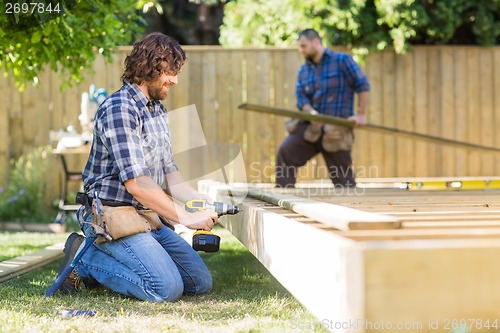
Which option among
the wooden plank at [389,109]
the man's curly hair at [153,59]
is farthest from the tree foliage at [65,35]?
the wooden plank at [389,109]

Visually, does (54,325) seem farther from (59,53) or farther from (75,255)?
(59,53)

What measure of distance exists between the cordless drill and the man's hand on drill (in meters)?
0.04

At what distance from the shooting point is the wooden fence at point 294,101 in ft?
27.9

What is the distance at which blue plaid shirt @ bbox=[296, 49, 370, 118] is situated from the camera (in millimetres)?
6391

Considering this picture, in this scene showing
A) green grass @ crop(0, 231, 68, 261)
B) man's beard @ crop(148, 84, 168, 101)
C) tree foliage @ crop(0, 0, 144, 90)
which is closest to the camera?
man's beard @ crop(148, 84, 168, 101)

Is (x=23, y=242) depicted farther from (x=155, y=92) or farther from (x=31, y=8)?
(x=155, y=92)

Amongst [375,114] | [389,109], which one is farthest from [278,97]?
[389,109]

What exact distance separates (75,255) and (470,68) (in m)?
6.32

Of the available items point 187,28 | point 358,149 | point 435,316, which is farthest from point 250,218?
point 187,28

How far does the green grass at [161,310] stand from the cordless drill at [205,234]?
0.80 feet

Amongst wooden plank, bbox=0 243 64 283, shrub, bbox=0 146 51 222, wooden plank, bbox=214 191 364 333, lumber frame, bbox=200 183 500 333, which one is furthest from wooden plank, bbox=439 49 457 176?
lumber frame, bbox=200 183 500 333

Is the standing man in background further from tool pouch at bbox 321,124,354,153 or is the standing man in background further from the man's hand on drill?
the man's hand on drill

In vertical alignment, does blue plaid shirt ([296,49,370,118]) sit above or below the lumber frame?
above

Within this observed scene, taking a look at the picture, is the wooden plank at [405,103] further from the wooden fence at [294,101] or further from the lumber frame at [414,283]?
the lumber frame at [414,283]
